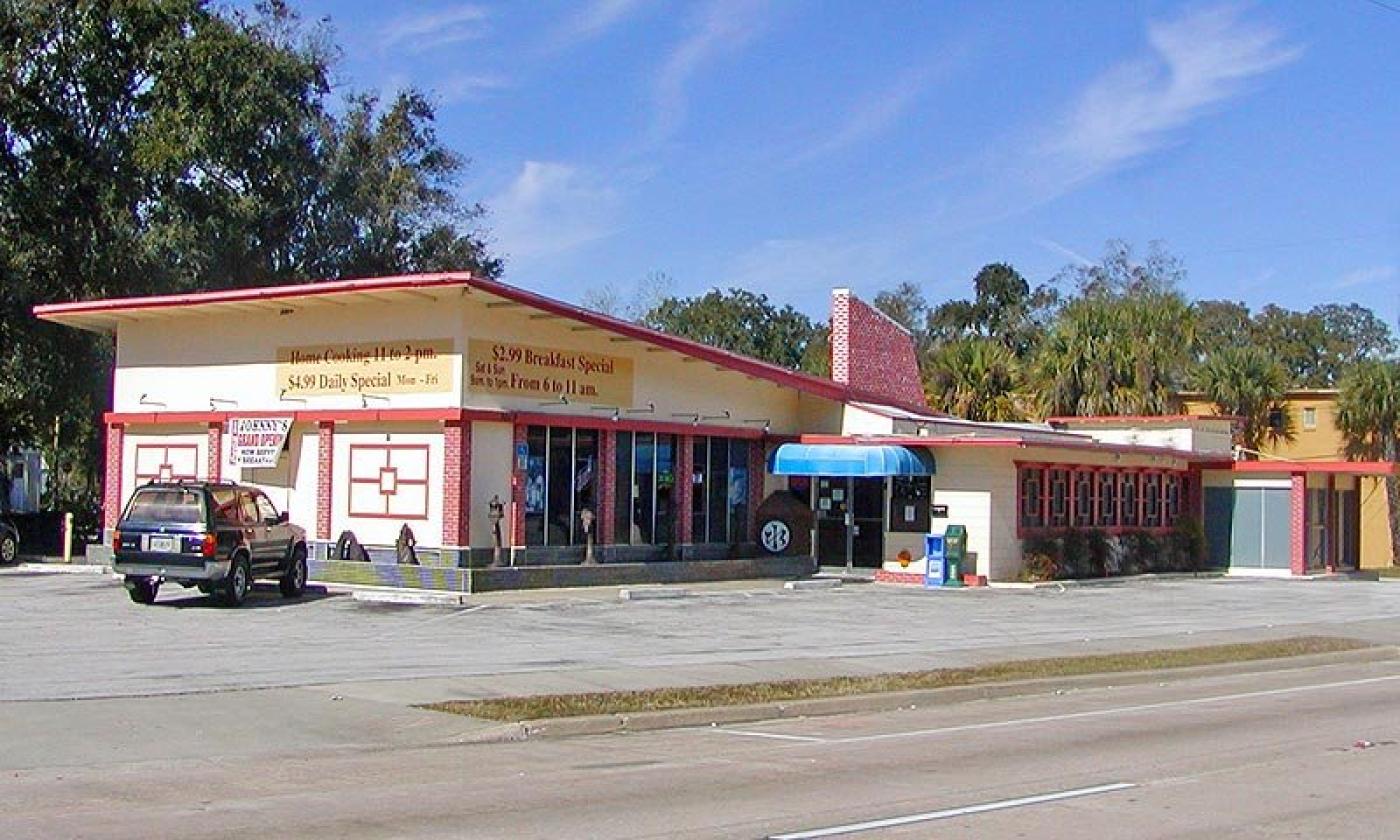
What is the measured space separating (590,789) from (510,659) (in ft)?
26.4

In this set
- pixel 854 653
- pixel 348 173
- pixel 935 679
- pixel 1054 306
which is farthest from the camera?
pixel 1054 306

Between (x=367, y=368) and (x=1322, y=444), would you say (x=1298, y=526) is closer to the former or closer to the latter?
(x=1322, y=444)

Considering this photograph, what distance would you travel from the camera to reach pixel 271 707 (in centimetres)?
1458

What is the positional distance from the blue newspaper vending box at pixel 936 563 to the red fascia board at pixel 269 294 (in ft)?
40.0

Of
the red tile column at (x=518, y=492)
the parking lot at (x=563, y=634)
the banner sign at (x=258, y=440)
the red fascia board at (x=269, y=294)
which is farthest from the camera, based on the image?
the banner sign at (x=258, y=440)

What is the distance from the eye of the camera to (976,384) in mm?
54062

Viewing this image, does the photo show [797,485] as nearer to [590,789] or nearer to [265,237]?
[265,237]

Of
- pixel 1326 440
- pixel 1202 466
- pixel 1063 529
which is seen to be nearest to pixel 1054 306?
pixel 1326 440

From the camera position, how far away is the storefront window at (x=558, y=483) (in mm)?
30703

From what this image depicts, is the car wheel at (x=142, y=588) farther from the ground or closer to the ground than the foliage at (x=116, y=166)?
closer to the ground

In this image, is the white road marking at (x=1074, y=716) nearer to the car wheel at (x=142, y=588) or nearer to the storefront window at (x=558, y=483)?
the car wheel at (x=142, y=588)

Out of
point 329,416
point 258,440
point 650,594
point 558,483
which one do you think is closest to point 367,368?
point 329,416

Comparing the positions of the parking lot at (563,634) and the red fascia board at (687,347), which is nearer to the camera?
the parking lot at (563,634)

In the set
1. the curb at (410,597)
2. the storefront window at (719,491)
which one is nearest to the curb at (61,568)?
the curb at (410,597)
